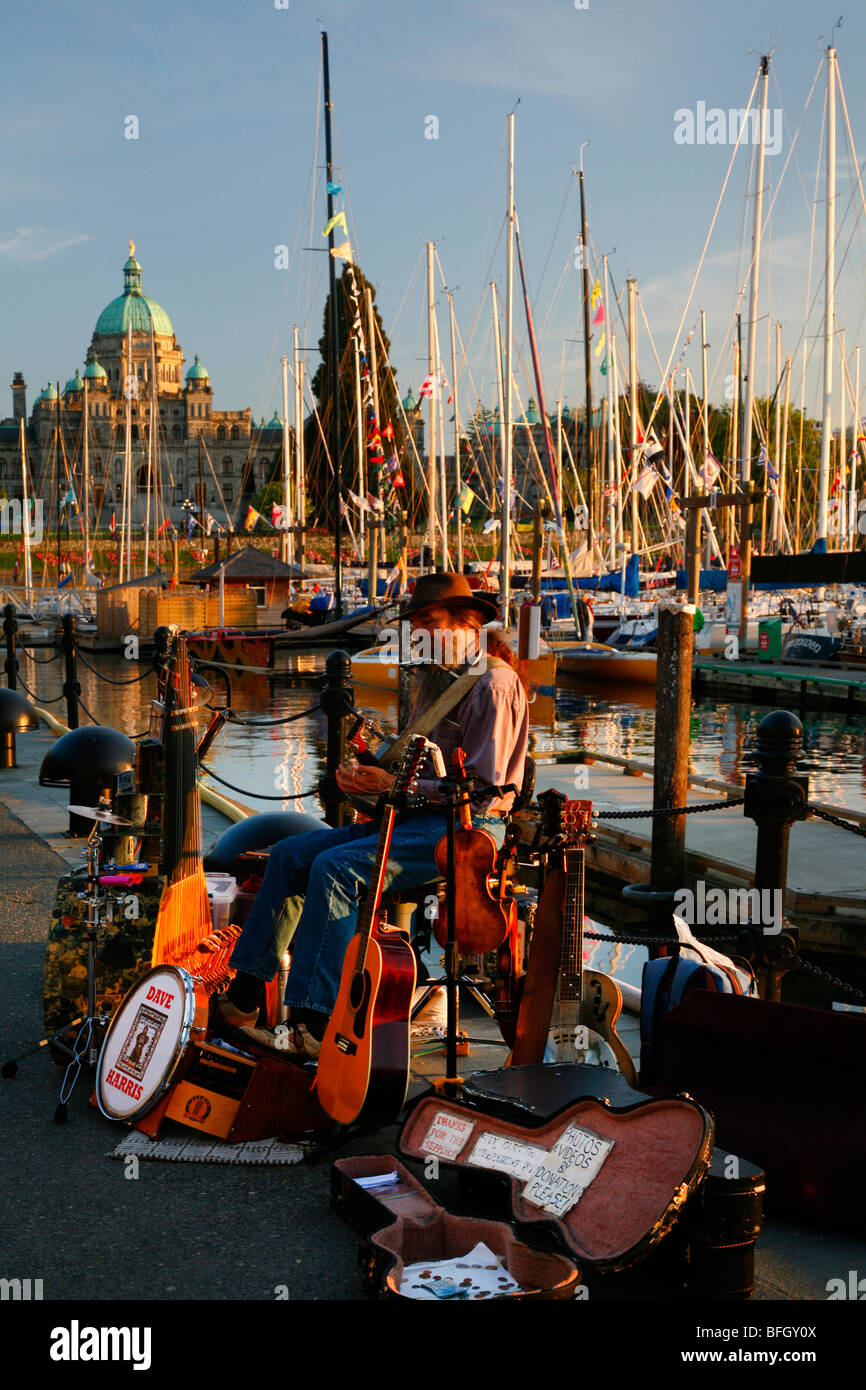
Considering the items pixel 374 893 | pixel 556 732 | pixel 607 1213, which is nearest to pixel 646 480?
pixel 556 732

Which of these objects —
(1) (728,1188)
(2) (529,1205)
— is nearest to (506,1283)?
(2) (529,1205)

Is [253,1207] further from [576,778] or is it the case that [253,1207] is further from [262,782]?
[262,782]

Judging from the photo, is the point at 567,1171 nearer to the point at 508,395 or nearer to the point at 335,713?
the point at 335,713

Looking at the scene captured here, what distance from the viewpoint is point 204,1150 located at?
427 cm

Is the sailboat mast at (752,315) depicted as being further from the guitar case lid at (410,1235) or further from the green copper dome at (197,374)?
the green copper dome at (197,374)

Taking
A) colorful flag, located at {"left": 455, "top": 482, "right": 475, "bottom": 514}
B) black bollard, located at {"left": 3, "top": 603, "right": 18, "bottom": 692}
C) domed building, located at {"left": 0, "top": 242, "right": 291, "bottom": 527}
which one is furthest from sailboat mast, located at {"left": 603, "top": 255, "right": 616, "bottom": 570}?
domed building, located at {"left": 0, "top": 242, "right": 291, "bottom": 527}

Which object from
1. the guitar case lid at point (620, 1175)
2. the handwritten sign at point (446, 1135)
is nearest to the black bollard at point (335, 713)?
the handwritten sign at point (446, 1135)

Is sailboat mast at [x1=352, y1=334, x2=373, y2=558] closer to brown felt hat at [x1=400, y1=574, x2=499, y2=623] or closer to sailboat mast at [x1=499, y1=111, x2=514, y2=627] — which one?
sailboat mast at [x1=499, y1=111, x2=514, y2=627]

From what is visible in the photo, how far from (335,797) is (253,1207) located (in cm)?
433

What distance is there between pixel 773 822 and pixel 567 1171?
7.41 feet

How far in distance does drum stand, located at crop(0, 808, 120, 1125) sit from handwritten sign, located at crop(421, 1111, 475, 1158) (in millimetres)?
1535

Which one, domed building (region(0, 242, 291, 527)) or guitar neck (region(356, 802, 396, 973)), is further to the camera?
domed building (region(0, 242, 291, 527))

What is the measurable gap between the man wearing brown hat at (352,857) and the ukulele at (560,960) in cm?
44

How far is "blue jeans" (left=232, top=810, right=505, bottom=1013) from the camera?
4.61 m
